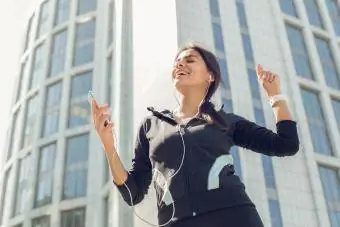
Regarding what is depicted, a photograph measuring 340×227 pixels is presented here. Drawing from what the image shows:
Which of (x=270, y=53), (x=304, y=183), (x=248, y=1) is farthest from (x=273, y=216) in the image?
(x=248, y=1)

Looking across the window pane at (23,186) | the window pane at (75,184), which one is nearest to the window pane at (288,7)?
the window pane at (75,184)

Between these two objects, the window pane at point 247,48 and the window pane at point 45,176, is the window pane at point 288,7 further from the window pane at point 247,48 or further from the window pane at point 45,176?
the window pane at point 45,176

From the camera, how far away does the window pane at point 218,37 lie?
71.3 ft

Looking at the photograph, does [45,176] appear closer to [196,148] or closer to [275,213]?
[275,213]

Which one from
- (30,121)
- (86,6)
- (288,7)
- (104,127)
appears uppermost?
(86,6)

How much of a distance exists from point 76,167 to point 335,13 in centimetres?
1767

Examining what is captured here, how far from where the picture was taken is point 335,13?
2900cm

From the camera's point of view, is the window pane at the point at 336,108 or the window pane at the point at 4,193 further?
the window pane at the point at 4,193

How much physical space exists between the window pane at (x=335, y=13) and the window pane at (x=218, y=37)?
8.98 metres

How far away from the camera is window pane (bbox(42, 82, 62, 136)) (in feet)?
88.8

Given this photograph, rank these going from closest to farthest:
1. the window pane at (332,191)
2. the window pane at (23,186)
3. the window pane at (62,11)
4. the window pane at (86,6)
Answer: the window pane at (332,191)
the window pane at (23,186)
the window pane at (86,6)
the window pane at (62,11)

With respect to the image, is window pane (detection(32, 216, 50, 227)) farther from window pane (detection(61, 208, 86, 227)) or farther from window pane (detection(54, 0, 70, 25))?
Answer: window pane (detection(54, 0, 70, 25))

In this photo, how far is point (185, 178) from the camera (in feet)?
5.57

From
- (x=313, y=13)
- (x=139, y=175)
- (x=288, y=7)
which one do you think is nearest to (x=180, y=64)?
(x=139, y=175)
